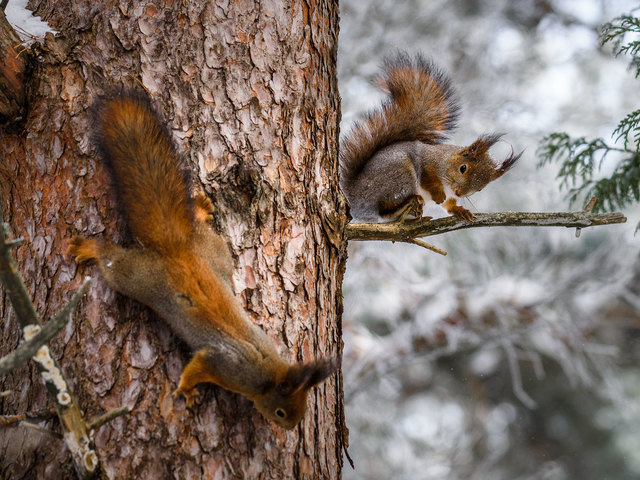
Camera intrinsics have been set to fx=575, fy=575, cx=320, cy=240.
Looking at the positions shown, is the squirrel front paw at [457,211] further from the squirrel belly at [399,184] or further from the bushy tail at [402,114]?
the bushy tail at [402,114]

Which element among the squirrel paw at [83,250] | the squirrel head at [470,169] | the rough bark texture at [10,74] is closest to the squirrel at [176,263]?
the squirrel paw at [83,250]

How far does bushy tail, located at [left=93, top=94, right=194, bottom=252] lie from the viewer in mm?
1447

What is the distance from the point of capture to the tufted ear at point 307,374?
1326 millimetres

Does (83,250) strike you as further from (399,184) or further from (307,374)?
(399,184)

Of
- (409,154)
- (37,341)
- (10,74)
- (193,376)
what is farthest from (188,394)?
(409,154)

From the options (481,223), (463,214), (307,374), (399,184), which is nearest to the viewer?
(307,374)

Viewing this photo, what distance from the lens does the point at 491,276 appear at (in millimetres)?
4926

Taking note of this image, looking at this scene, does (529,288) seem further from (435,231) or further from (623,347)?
(435,231)

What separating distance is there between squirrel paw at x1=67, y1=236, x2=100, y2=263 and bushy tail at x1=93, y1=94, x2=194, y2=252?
11cm

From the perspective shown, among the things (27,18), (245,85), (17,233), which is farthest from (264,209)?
(27,18)

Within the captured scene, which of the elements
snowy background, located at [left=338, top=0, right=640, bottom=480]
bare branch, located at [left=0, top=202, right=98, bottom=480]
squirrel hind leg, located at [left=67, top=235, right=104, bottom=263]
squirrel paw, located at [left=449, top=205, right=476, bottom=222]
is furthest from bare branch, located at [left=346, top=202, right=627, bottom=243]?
snowy background, located at [left=338, top=0, right=640, bottom=480]

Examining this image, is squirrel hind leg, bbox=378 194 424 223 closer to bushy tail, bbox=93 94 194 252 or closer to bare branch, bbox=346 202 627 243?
bare branch, bbox=346 202 627 243

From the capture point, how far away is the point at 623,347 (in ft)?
17.9

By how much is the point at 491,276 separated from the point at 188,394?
3986 mm
